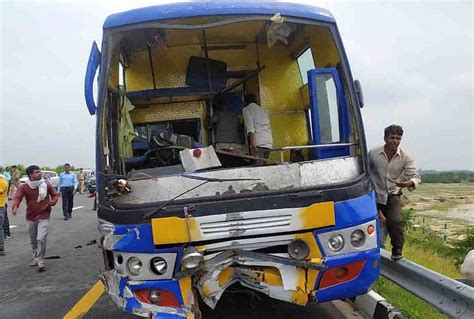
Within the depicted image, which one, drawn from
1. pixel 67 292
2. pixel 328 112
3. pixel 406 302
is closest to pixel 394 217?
pixel 406 302

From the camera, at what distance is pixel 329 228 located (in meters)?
3.84

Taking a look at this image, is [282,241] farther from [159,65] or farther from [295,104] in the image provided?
[159,65]

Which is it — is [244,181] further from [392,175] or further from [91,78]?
[392,175]

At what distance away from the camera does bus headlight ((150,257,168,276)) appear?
384cm

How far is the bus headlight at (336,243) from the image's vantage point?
152 inches

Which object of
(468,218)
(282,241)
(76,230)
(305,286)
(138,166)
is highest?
(138,166)

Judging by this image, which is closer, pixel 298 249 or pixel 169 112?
pixel 298 249

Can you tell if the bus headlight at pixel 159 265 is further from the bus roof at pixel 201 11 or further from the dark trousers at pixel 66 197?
the dark trousers at pixel 66 197

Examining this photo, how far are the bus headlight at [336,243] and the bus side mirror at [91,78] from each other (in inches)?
91.4

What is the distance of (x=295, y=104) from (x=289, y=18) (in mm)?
1683

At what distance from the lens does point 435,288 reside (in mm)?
4066

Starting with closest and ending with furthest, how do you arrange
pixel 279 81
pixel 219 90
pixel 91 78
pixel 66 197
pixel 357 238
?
pixel 357 238 < pixel 91 78 < pixel 219 90 < pixel 279 81 < pixel 66 197

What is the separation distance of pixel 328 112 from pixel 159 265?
7.05ft

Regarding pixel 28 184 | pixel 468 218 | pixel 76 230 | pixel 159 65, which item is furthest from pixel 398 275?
pixel 468 218
